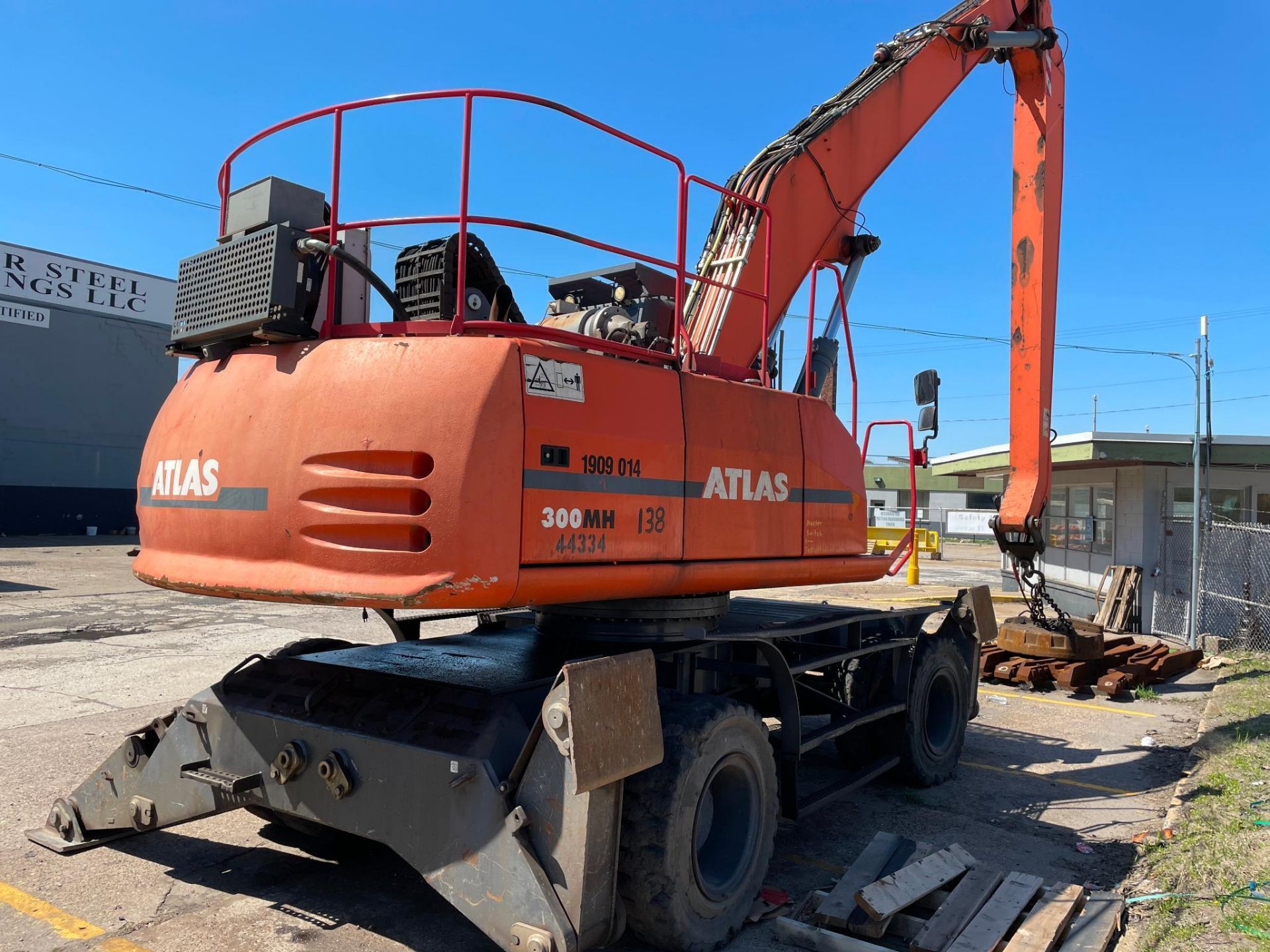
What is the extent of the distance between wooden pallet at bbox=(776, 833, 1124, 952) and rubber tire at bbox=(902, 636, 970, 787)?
1856 millimetres

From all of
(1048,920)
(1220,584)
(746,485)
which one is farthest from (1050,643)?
(746,485)

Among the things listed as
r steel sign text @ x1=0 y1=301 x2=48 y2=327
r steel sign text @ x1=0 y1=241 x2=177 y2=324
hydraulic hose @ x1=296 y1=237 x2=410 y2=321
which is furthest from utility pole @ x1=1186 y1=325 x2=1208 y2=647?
r steel sign text @ x1=0 y1=301 x2=48 y2=327

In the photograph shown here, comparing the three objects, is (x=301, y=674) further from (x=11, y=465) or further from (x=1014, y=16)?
(x=11, y=465)

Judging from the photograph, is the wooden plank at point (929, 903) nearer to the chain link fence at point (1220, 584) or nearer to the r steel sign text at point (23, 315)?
the chain link fence at point (1220, 584)

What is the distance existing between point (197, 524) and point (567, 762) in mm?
1962

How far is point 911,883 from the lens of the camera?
458 cm

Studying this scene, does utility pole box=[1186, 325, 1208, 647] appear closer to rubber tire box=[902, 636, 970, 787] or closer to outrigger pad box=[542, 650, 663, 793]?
rubber tire box=[902, 636, 970, 787]

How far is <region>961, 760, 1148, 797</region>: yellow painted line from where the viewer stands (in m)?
6.96

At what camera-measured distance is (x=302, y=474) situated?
3.71 metres

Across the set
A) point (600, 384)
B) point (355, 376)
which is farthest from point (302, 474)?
point (600, 384)

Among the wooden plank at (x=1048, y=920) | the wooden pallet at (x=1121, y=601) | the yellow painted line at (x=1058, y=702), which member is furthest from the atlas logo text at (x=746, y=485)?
the wooden pallet at (x=1121, y=601)

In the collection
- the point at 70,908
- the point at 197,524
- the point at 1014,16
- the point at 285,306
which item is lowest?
the point at 70,908

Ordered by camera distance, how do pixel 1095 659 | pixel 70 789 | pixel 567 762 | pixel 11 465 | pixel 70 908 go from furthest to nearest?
pixel 11 465 → pixel 1095 659 → pixel 70 789 → pixel 70 908 → pixel 567 762

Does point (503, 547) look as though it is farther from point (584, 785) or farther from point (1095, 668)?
point (1095, 668)
